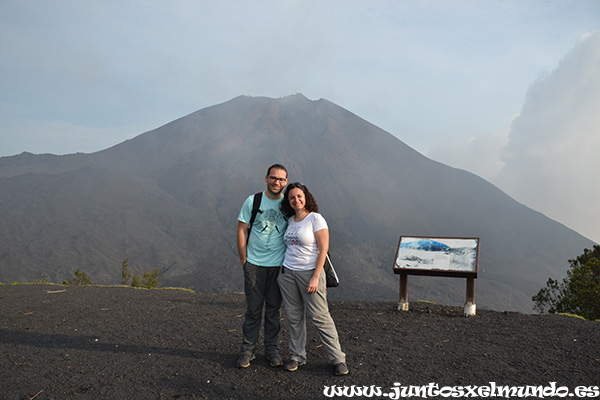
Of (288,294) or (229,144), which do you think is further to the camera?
(229,144)

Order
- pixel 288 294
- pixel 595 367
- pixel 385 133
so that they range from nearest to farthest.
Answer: pixel 288 294 < pixel 595 367 < pixel 385 133

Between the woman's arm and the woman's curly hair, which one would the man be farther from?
the woman's arm

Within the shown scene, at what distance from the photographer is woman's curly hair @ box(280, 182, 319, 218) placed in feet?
13.7

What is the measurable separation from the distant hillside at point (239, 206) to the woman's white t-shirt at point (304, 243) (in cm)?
2981

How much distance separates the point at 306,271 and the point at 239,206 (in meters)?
51.7

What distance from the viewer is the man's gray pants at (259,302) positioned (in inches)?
171

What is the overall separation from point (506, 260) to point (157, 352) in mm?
57848

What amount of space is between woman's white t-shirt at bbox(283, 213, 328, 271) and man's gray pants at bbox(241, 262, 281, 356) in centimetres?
32

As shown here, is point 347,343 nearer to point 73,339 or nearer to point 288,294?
point 288,294

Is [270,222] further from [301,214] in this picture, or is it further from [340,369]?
[340,369]

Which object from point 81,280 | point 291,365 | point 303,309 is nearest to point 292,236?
point 303,309

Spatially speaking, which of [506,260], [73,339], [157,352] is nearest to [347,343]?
[157,352]

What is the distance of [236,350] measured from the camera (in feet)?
16.5

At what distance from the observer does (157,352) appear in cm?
490
